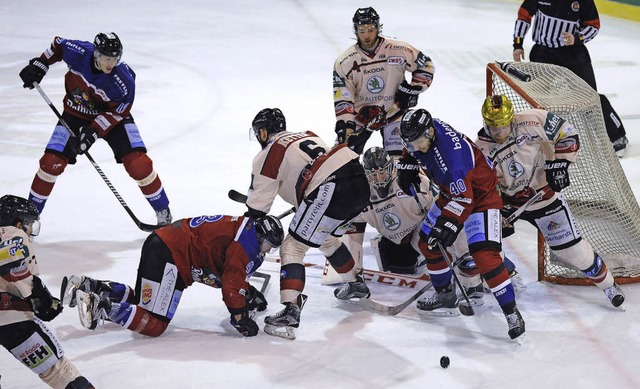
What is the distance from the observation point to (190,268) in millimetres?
4484

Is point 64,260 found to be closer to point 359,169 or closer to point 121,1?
point 359,169

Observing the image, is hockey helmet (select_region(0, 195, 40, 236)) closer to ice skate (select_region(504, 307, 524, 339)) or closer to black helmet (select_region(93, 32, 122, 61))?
black helmet (select_region(93, 32, 122, 61))

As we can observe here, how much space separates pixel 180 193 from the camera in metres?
6.39

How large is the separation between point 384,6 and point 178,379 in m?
7.60

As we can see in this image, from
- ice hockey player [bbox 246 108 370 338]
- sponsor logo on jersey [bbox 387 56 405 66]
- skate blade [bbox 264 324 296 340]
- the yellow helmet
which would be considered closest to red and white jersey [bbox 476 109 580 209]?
the yellow helmet

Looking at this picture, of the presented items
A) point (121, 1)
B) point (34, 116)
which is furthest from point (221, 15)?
point (34, 116)

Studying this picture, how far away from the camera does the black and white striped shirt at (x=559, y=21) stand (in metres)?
6.72

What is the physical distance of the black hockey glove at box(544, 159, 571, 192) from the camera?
469cm

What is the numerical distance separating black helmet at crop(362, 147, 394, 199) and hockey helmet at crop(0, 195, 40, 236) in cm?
167

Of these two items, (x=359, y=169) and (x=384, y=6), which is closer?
(x=359, y=169)

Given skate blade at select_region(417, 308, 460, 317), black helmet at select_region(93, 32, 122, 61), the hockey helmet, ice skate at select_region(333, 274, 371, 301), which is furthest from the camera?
black helmet at select_region(93, 32, 122, 61)

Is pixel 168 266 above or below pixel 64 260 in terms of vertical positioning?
above

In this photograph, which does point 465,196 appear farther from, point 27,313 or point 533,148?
point 27,313

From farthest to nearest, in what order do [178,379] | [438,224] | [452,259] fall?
[452,259]
[438,224]
[178,379]
